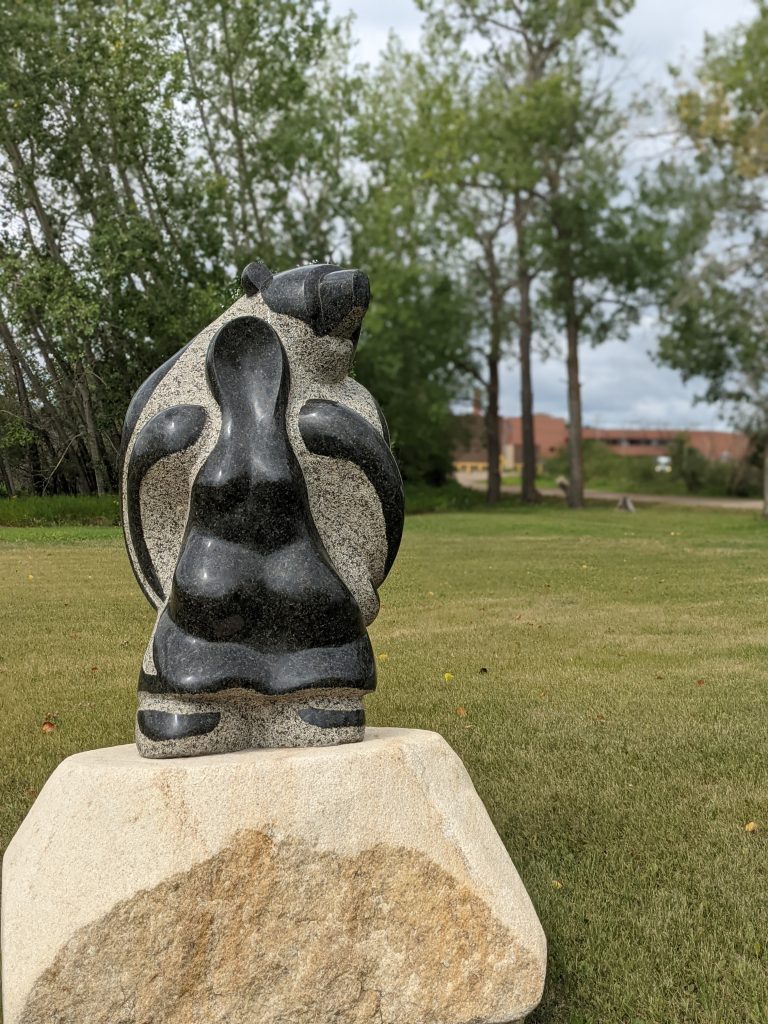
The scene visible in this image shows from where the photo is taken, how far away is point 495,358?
104 feet

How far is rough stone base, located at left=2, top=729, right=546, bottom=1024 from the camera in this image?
294 centimetres

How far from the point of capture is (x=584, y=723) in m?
6.33

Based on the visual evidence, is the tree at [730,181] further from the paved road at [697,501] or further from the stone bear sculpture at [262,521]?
the stone bear sculpture at [262,521]

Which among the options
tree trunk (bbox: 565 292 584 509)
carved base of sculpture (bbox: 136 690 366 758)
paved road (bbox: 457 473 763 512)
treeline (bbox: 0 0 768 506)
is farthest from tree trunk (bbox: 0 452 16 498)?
paved road (bbox: 457 473 763 512)

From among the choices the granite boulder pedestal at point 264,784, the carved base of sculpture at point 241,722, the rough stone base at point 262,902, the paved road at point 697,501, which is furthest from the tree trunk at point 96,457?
the paved road at point 697,501

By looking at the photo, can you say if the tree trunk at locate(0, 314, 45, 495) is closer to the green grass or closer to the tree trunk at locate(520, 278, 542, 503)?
the green grass

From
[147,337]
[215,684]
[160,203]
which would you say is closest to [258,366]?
[215,684]

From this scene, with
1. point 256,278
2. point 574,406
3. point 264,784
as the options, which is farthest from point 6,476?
point 574,406

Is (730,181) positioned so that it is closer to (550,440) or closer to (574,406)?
(574,406)

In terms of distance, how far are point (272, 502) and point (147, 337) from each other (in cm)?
1776

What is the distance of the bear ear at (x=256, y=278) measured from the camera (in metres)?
3.75

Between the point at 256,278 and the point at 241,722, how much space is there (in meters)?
1.59

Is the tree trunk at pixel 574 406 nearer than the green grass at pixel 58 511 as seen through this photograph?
No

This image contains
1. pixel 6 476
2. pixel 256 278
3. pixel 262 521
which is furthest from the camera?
pixel 6 476
